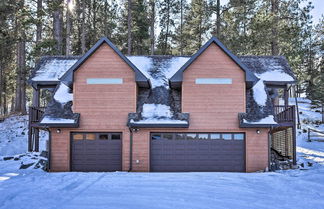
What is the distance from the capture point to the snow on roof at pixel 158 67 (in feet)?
56.6

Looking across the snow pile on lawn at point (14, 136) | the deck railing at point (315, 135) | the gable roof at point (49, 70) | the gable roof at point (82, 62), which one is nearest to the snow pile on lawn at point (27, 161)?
the gable roof at point (49, 70)

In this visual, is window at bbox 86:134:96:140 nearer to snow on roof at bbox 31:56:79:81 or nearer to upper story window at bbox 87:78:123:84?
upper story window at bbox 87:78:123:84

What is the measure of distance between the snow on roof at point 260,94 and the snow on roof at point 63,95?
976cm

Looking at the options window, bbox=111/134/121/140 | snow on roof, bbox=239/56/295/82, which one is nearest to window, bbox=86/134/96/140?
window, bbox=111/134/121/140

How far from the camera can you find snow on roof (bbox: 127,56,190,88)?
17250 mm

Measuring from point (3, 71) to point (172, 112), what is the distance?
25239mm

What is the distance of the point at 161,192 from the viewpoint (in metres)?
8.86

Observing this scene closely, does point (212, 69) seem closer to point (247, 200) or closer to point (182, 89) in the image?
point (182, 89)

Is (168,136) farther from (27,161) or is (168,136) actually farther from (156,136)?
(27,161)

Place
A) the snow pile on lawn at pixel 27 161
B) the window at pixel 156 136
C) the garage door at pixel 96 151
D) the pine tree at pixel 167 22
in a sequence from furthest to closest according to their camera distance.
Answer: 1. the pine tree at pixel 167 22
2. the window at pixel 156 136
3. the garage door at pixel 96 151
4. the snow pile on lawn at pixel 27 161

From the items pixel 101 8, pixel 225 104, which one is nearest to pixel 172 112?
pixel 225 104

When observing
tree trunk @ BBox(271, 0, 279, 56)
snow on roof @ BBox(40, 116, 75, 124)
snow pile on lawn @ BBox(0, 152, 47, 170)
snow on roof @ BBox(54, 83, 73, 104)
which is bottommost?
snow pile on lawn @ BBox(0, 152, 47, 170)

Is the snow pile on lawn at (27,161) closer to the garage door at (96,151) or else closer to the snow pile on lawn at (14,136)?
the garage door at (96,151)

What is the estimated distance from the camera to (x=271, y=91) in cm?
1889
